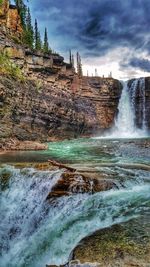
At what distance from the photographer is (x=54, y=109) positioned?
37.2 meters

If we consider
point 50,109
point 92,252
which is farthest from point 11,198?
point 50,109

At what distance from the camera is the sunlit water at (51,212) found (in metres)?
8.27

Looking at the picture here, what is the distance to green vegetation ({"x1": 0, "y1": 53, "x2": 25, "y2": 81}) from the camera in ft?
101

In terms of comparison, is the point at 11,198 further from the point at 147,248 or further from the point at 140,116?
the point at 140,116

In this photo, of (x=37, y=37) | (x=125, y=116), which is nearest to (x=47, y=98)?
(x=125, y=116)

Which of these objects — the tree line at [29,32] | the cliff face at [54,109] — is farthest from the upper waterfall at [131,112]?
the tree line at [29,32]

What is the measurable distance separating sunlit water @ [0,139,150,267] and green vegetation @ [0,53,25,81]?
64.3ft

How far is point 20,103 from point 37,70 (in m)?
9.61

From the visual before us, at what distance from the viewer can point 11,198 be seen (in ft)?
39.4

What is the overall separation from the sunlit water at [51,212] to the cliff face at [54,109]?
15647mm

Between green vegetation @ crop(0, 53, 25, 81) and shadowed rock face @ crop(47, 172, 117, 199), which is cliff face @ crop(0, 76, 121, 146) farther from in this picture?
shadowed rock face @ crop(47, 172, 117, 199)

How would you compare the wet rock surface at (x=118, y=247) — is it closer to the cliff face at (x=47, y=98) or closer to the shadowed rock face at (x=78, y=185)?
the shadowed rock face at (x=78, y=185)

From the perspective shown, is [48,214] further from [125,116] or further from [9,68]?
[125,116]

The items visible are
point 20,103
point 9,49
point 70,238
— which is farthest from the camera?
point 9,49
